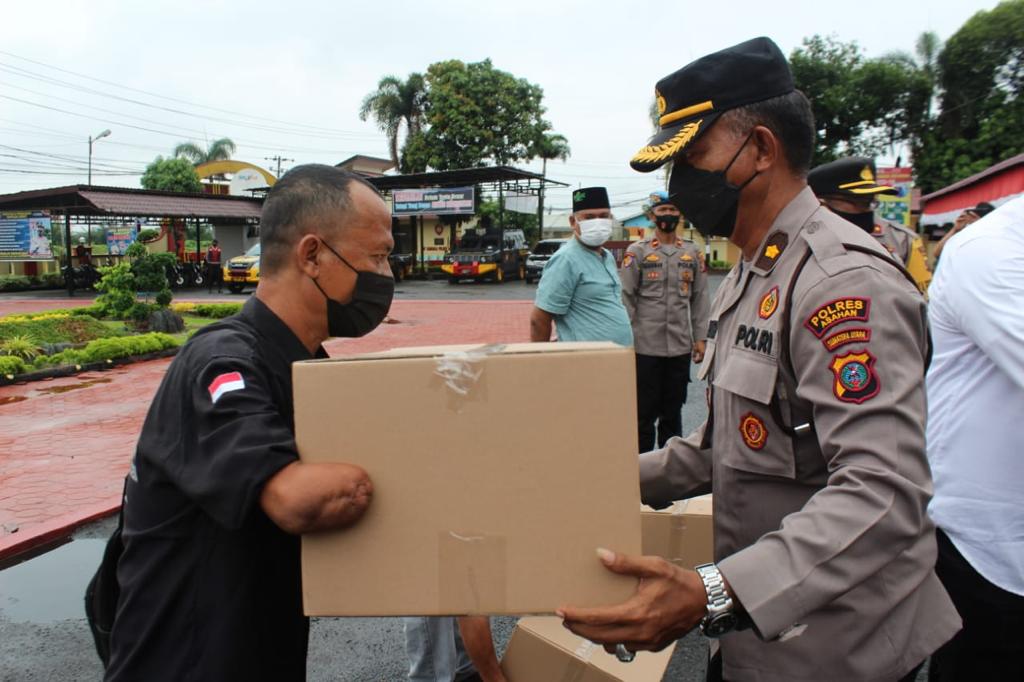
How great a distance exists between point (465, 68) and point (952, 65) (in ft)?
64.3

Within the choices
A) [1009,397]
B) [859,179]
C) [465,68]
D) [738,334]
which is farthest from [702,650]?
[465,68]

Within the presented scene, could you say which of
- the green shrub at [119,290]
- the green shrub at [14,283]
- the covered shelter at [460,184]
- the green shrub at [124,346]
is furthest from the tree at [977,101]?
the green shrub at [14,283]

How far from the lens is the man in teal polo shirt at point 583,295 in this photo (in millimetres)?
4215

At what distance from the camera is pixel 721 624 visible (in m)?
1.14

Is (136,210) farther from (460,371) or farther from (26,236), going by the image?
(460,371)

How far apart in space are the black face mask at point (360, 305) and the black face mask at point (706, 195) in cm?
67

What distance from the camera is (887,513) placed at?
1098 mm

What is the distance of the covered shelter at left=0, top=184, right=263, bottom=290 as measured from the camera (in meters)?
21.4

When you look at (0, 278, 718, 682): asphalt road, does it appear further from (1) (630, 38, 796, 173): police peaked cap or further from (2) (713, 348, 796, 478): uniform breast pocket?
(1) (630, 38, 796, 173): police peaked cap

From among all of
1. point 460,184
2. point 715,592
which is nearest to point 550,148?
point 460,184

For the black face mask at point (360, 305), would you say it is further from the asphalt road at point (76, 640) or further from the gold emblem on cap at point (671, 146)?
the asphalt road at point (76, 640)

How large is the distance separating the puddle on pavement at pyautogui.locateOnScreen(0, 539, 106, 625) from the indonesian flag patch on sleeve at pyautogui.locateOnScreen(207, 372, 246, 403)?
2791 millimetres

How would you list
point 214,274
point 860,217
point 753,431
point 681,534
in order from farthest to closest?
1. point 214,274
2. point 860,217
3. point 681,534
4. point 753,431

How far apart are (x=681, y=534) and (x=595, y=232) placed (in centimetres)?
220
